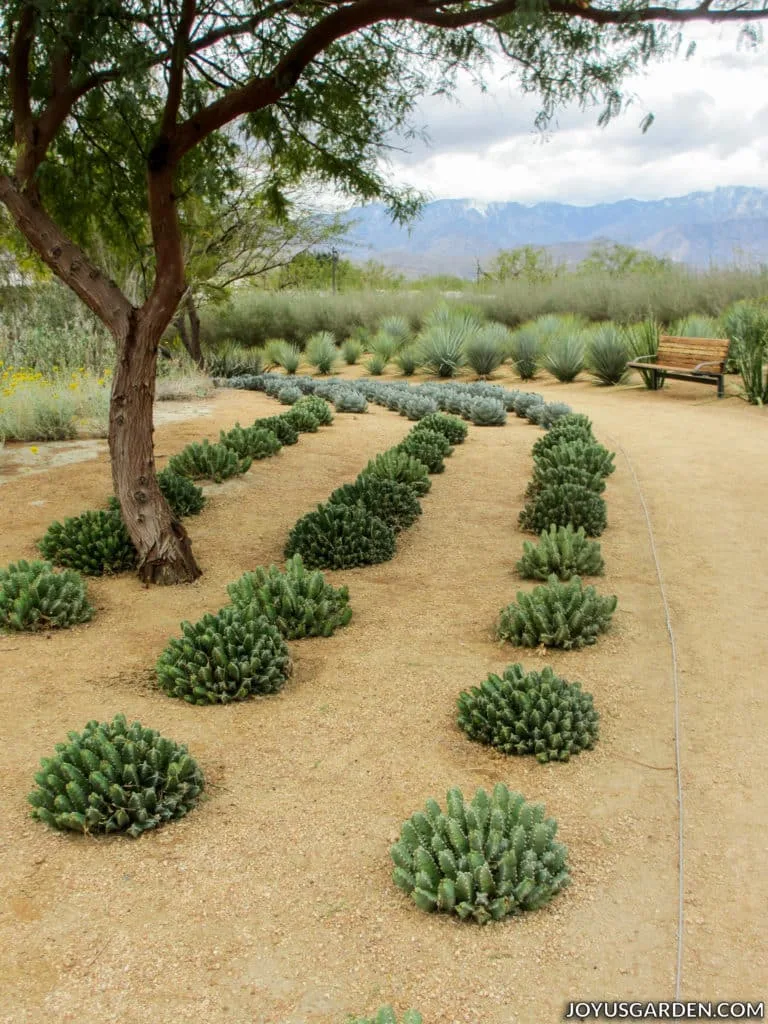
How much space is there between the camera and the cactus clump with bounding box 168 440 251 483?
754cm

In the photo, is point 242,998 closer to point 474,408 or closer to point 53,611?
point 53,611

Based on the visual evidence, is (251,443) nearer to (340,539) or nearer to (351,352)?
(340,539)

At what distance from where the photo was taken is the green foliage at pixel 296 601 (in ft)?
15.6

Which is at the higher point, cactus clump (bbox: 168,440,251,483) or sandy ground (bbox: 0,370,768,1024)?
cactus clump (bbox: 168,440,251,483)

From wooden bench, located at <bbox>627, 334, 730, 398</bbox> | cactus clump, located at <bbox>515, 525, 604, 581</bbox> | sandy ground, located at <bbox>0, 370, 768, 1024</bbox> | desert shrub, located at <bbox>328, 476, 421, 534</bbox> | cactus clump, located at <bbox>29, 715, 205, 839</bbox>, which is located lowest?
sandy ground, located at <bbox>0, 370, 768, 1024</bbox>

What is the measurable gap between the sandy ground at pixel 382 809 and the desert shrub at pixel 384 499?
272 millimetres

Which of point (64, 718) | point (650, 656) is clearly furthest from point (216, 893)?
point (650, 656)

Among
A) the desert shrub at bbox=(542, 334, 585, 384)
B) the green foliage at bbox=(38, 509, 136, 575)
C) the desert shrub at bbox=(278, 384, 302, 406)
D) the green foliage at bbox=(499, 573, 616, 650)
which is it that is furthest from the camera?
the desert shrub at bbox=(542, 334, 585, 384)

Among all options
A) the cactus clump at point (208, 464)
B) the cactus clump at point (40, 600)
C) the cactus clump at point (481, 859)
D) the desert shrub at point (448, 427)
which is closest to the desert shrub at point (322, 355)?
the desert shrub at point (448, 427)

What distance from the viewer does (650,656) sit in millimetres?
4449

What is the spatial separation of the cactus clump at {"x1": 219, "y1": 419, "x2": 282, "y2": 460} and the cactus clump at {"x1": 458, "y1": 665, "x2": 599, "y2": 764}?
190 inches

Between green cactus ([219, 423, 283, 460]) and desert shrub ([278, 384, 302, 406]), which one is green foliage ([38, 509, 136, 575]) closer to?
green cactus ([219, 423, 283, 460])

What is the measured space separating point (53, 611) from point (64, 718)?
45.6 inches

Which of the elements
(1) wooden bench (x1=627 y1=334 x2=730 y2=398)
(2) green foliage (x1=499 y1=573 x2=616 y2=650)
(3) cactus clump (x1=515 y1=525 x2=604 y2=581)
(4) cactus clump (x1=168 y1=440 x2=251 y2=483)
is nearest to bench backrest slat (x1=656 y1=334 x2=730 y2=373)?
(1) wooden bench (x1=627 y1=334 x2=730 y2=398)
